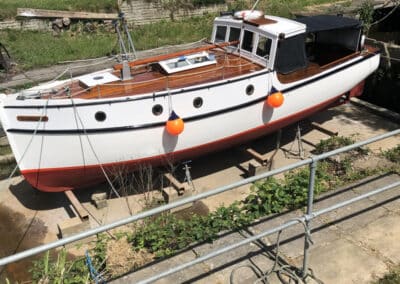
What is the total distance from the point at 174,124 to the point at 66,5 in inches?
484

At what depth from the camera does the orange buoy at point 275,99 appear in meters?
8.11

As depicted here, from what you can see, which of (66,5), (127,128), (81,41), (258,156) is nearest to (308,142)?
(258,156)

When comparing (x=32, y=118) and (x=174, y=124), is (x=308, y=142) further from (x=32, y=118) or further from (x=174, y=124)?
(x=32, y=118)

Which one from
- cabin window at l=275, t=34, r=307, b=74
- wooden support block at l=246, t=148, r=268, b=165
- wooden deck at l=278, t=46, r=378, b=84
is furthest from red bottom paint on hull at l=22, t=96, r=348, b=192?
cabin window at l=275, t=34, r=307, b=74

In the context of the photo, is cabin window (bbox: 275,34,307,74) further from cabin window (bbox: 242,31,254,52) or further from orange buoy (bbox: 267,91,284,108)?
cabin window (bbox: 242,31,254,52)

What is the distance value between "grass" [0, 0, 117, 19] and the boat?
31.4 feet

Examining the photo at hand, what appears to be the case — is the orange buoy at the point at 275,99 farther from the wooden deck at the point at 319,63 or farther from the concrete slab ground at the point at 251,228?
the concrete slab ground at the point at 251,228

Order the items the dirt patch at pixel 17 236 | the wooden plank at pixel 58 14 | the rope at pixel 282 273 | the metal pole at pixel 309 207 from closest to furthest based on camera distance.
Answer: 1. the metal pole at pixel 309 207
2. the rope at pixel 282 273
3. the dirt patch at pixel 17 236
4. the wooden plank at pixel 58 14

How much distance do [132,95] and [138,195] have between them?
6.44 ft

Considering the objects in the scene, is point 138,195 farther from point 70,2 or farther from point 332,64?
point 70,2

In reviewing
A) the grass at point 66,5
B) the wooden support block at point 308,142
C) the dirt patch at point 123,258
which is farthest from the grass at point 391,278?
the grass at point 66,5

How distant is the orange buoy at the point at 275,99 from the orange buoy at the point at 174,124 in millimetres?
1881

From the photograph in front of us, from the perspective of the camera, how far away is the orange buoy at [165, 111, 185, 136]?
23.8 ft

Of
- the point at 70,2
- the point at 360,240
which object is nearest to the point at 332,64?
the point at 360,240
